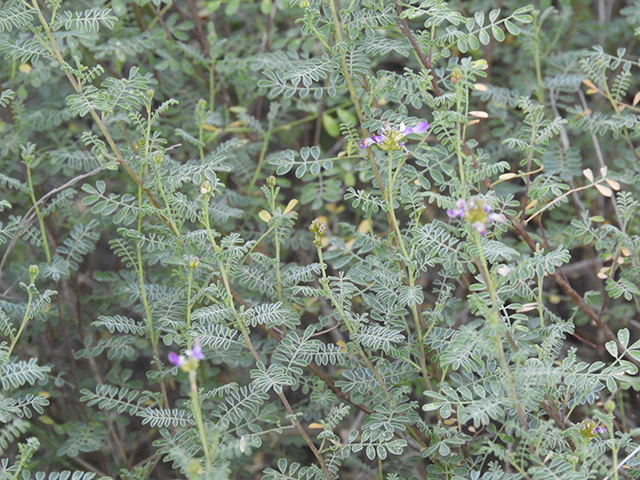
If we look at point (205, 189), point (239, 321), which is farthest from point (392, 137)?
point (239, 321)

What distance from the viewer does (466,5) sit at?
2.51m

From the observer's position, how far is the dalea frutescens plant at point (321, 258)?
4.51 feet

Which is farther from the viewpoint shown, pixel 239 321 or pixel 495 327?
pixel 239 321

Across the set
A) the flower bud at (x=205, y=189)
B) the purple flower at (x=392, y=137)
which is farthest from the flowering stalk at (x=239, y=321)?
the purple flower at (x=392, y=137)

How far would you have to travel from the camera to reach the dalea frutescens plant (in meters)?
1.38

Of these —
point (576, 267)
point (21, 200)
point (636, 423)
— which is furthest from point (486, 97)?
point (21, 200)

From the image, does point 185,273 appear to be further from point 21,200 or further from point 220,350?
point 21,200

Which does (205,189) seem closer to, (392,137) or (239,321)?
(239,321)

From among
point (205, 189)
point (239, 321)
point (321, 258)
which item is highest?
point (205, 189)

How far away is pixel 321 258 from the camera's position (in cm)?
138

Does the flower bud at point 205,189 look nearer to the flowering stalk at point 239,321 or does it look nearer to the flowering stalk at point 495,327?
the flowering stalk at point 239,321

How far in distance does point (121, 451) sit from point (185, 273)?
71cm

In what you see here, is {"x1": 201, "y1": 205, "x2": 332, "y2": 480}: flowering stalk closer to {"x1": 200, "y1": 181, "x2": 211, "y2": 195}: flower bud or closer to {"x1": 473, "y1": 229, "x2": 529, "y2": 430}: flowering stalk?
{"x1": 200, "y1": 181, "x2": 211, "y2": 195}: flower bud

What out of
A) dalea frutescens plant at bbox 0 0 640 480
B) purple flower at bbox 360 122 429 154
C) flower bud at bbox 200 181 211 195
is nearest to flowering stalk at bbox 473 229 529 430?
dalea frutescens plant at bbox 0 0 640 480
